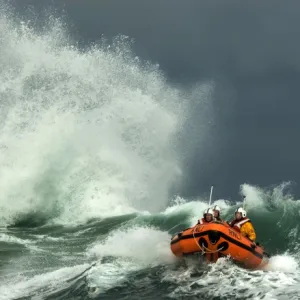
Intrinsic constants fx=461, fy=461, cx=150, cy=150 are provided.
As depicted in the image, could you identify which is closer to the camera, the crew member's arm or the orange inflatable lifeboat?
the orange inflatable lifeboat

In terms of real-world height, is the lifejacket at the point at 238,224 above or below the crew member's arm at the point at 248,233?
above

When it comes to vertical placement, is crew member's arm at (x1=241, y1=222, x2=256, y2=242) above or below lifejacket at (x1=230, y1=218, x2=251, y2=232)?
below

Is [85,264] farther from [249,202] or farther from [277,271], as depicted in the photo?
[249,202]

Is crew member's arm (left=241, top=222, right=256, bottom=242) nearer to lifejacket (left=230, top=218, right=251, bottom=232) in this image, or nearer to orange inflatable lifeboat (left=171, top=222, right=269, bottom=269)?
lifejacket (left=230, top=218, right=251, bottom=232)

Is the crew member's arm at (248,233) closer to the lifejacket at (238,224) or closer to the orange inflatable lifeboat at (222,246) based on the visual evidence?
the lifejacket at (238,224)

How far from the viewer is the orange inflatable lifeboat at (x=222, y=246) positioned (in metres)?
11.5

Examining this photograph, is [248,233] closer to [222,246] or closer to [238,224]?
[238,224]

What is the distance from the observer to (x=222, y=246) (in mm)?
11539

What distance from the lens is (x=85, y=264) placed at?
12445 mm

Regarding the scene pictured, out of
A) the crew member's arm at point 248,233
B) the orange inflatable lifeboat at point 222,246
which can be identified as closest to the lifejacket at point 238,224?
the crew member's arm at point 248,233

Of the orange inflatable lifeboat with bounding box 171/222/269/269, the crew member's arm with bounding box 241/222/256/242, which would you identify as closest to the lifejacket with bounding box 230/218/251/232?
the crew member's arm with bounding box 241/222/256/242

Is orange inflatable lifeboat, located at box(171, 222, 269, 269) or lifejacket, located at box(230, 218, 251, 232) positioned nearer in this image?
orange inflatable lifeboat, located at box(171, 222, 269, 269)

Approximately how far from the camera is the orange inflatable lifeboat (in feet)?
37.9

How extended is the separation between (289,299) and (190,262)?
12.0 ft
